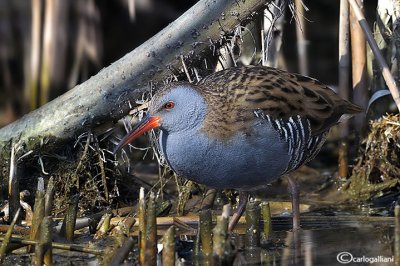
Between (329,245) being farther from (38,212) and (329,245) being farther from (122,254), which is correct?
(38,212)

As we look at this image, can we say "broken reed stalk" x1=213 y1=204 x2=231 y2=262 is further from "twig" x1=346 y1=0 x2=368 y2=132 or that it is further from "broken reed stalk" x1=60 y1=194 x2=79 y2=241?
"twig" x1=346 y1=0 x2=368 y2=132

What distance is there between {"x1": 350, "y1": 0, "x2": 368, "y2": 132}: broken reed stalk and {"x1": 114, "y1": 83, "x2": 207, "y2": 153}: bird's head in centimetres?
169

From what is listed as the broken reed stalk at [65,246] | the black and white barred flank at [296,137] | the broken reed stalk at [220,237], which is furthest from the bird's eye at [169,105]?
the broken reed stalk at [220,237]

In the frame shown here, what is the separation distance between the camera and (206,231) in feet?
13.6

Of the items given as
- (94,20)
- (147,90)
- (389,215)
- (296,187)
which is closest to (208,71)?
(147,90)

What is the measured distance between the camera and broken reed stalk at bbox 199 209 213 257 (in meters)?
4.10

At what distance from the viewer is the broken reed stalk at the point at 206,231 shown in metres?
4.10

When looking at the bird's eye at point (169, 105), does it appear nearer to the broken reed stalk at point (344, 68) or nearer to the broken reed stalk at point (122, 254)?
the broken reed stalk at point (122, 254)

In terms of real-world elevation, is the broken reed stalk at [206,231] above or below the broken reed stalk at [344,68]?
below

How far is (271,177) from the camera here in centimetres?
474

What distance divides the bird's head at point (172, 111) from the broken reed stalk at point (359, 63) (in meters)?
1.69

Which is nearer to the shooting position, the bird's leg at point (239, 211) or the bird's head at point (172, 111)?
the bird's head at point (172, 111)

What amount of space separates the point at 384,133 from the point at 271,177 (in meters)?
1.30

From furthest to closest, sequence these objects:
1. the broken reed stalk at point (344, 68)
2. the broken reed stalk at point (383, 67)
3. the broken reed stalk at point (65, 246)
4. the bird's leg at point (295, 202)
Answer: the broken reed stalk at point (344, 68), the bird's leg at point (295, 202), the broken reed stalk at point (383, 67), the broken reed stalk at point (65, 246)
